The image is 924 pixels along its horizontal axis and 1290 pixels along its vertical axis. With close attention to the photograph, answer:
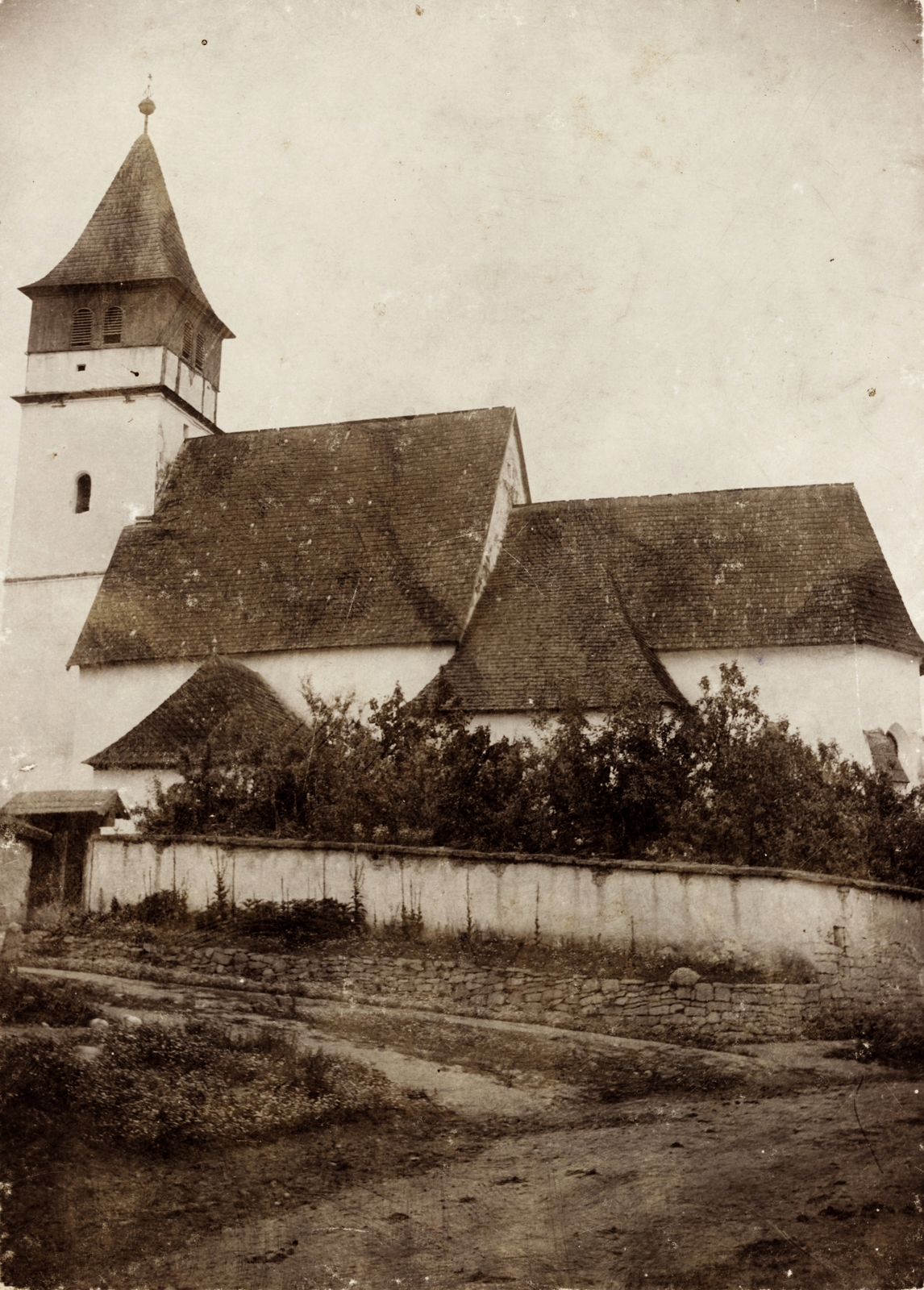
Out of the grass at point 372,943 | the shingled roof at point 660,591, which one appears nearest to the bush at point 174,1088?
the grass at point 372,943

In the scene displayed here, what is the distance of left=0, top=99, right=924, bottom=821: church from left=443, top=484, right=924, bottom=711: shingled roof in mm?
50

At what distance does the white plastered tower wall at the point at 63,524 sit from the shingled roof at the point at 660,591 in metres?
7.81

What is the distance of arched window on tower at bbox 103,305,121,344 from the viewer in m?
25.3

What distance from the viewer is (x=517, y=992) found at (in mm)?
12414

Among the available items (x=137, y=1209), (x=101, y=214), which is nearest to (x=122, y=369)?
(x=101, y=214)

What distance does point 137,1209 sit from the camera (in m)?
8.20

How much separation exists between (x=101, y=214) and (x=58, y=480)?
645cm

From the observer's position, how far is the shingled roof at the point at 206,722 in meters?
18.5

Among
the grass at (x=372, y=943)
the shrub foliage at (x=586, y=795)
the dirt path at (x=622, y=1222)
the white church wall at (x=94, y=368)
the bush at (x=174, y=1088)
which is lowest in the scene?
the dirt path at (x=622, y=1222)

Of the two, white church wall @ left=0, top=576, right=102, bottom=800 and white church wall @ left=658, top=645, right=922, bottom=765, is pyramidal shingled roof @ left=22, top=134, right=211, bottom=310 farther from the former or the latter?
white church wall @ left=658, top=645, right=922, bottom=765

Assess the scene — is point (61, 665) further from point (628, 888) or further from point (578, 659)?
point (628, 888)

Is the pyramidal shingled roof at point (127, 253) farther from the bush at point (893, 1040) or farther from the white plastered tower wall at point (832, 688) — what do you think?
the bush at point (893, 1040)

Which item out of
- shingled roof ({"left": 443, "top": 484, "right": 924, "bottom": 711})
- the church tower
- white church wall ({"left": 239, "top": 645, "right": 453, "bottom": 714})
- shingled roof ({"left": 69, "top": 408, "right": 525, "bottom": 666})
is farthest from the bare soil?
the church tower

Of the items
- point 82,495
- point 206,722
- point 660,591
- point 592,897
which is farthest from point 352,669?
point 592,897
